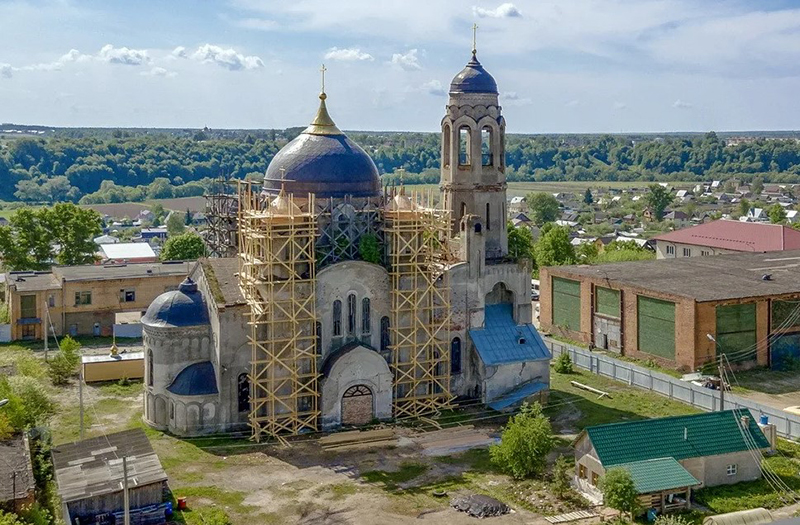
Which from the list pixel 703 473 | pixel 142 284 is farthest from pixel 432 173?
pixel 703 473

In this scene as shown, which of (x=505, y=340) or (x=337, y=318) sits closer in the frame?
(x=337, y=318)

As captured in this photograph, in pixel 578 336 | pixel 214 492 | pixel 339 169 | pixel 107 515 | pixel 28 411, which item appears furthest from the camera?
pixel 578 336

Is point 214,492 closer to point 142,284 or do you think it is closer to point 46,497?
point 46,497

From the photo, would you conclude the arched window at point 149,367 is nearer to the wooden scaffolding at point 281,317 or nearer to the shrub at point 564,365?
the wooden scaffolding at point 281,317

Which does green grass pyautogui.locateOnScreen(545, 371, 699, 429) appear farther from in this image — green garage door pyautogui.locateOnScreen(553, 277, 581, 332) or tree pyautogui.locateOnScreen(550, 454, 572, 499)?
green garage door pyautogui.locateOnScreen(553, 277, 581, 332)

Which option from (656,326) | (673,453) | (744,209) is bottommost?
(673,453)

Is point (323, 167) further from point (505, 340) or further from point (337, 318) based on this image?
point (505, 340)

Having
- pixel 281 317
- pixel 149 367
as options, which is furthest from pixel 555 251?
pixel 149 367

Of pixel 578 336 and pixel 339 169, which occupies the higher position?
pixel 339 169
